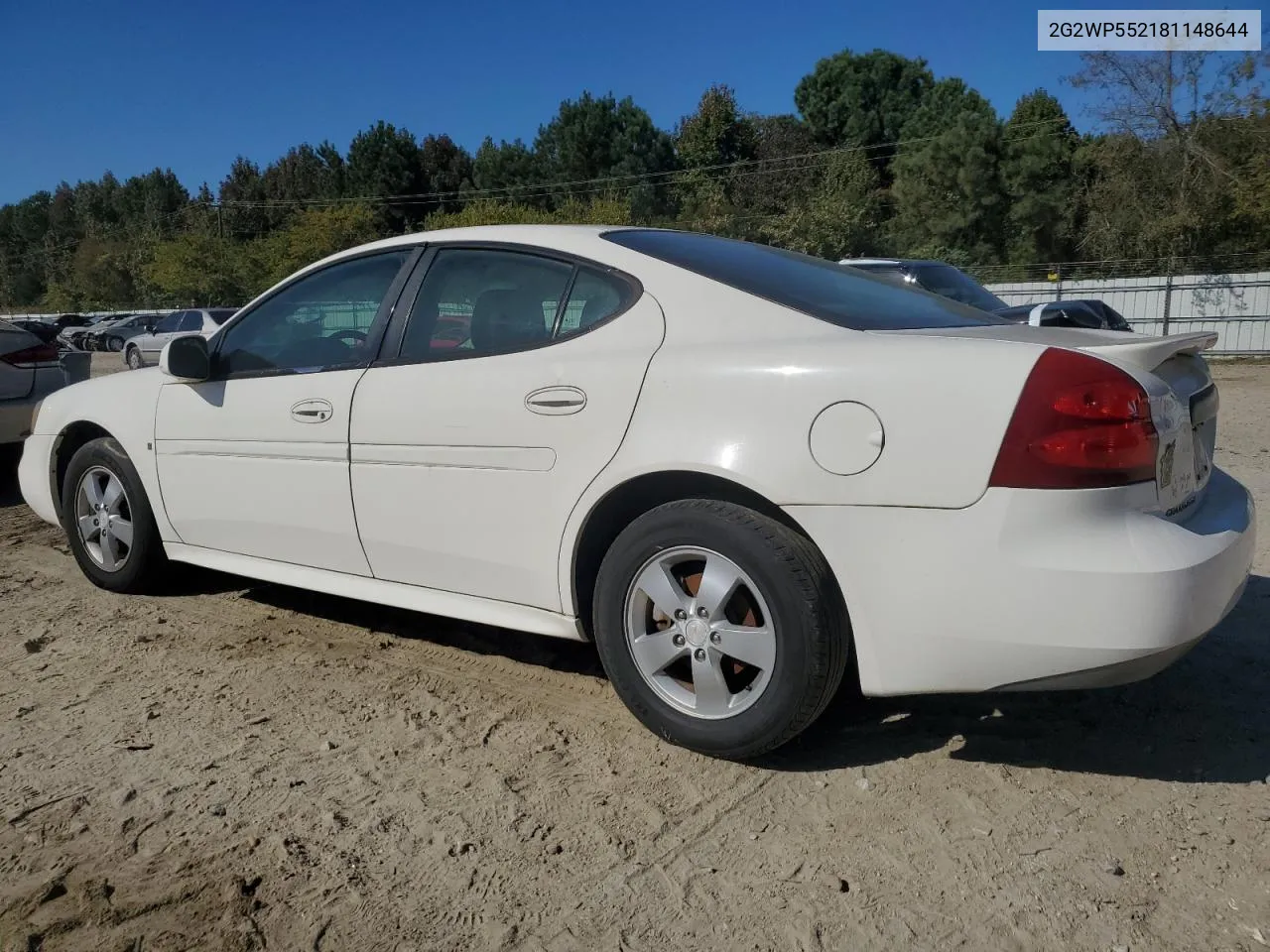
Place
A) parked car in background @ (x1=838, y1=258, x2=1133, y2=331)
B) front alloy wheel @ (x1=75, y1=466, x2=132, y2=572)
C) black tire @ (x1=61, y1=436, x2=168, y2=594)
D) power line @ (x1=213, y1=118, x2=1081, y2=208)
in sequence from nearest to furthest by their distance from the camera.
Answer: black tire @ (x1=61, y1=436, x2=168, y2=594) < front alloy wheel @ (x1=75, y1=466, x2=132, y2=572) < parked car in background @ (x1=838, y1=258, x2=1133, y2=331) < power line @ (x1=213, y1=118, x2=1081, y2=208)

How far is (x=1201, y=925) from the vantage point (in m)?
2.04

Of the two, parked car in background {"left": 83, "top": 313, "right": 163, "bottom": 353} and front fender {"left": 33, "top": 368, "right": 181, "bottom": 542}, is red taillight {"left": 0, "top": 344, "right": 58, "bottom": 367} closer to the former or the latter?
front fender {"left": 33, "top": 368, "right": 181, "bottom": 542}

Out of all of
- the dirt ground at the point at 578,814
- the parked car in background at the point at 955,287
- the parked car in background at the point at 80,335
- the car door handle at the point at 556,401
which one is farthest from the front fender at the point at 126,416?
the parked car in background at the point at 80,335

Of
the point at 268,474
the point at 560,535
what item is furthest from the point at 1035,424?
the point at 268,474

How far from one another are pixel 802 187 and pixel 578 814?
4891 centimetres

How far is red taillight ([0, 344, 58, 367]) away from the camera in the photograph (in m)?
7.19

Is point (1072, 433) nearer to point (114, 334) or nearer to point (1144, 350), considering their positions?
point (1144, 350)

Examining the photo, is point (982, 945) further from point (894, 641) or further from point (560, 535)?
point (560, 535)

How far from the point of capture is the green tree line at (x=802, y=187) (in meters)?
28.7

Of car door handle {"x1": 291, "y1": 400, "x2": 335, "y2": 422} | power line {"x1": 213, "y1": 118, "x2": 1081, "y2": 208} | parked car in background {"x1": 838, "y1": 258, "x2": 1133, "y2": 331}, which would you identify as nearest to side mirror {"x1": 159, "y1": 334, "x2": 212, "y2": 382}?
car door handle {"x1": 291, "y1": 400, "x2": 335, "y2": 422}

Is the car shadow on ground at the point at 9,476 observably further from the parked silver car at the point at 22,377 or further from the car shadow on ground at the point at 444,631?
the car shadow on ground at the point at 444,631

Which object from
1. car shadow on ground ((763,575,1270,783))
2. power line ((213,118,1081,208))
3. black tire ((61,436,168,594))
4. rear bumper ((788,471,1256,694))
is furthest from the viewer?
power line ((213,118,1081,208))

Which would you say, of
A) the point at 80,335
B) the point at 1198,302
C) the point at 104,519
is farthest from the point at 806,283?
the point at 80,335

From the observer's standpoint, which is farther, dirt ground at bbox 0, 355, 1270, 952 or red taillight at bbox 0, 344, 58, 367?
red taillight at bbox 0, 344, 58, 367
